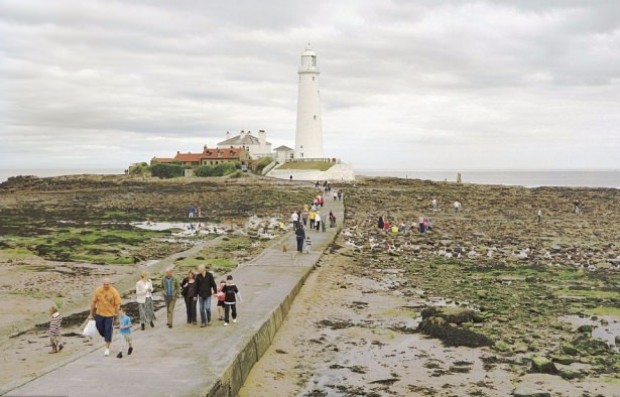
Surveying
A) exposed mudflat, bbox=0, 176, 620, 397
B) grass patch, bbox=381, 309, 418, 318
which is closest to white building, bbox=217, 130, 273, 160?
exposed mudflat, bbox=0, 176, 620, 397

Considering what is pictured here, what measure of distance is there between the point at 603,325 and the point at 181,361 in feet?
32.0

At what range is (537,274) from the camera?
2211cm

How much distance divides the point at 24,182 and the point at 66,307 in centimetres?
6847

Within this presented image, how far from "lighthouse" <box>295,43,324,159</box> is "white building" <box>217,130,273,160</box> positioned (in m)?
14.7

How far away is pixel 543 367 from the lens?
1191cm

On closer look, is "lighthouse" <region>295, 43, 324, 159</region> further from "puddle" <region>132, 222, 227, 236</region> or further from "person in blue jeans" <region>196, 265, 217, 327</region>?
"person in blue jeans" <region>196, 265, 217, 327</region>

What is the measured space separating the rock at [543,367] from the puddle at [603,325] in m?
2.36

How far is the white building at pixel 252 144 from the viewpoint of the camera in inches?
3531

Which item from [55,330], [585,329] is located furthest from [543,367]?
[55,330]

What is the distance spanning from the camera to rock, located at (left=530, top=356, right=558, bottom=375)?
38.9 feet

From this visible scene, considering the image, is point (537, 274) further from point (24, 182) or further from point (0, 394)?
point (24, 182)

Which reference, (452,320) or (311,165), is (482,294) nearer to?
(452,320)

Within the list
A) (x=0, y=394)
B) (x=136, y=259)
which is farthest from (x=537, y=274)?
(x=0, y=394)

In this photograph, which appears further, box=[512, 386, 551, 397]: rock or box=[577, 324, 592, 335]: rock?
box=[577, 324, 592, 335]: rock
